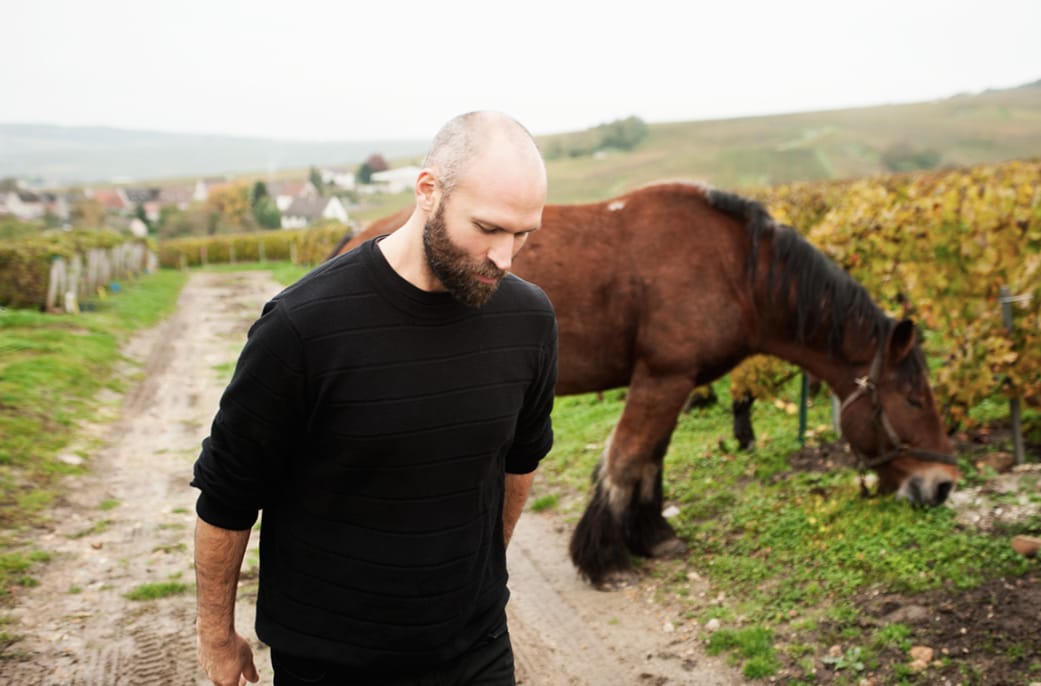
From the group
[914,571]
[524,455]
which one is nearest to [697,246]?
[914,571]

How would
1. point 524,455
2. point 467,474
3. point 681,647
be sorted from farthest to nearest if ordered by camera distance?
point 681,647 → point 524,455 → point 467,474

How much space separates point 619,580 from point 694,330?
1838 mm

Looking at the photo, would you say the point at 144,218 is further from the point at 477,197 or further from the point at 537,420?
the point at 477,197

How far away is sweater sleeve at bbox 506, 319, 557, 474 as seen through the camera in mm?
2229

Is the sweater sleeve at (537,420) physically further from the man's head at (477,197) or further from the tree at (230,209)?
the tree at (230,209)

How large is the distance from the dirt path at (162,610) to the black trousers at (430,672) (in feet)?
7.43

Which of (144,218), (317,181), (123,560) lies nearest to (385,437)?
→ (123,560)

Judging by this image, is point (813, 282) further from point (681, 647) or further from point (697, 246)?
point (681, 647)

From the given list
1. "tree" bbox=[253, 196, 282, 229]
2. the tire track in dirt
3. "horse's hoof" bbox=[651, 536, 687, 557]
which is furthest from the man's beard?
"tree" bbox=[253, 196, 282, 229]

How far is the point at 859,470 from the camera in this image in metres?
5.41

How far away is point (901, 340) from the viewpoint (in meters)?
5.01

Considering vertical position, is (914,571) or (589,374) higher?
(589,374)

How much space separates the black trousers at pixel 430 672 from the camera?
1986 millimetres

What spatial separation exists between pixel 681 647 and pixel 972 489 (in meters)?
2.54
